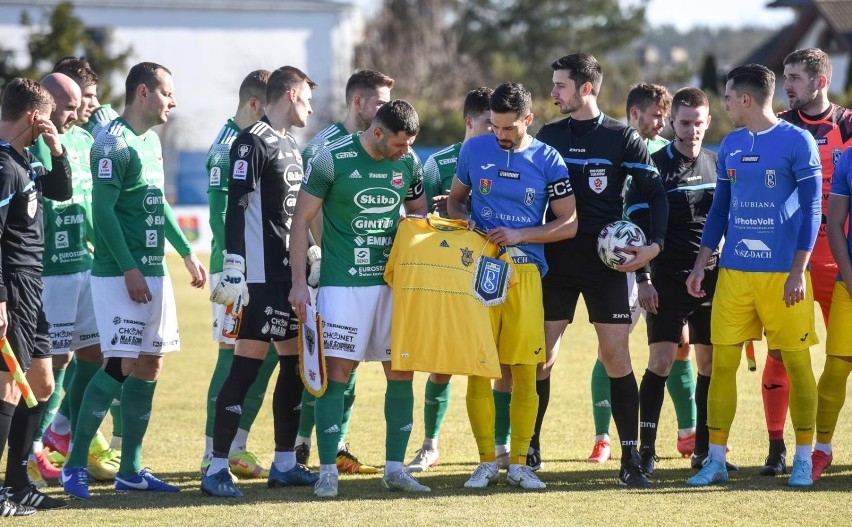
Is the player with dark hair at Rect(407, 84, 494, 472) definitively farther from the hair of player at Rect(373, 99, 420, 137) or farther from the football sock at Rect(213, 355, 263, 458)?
the football sock at Rect(213, 355, 263, 458)

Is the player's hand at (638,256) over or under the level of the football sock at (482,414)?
over

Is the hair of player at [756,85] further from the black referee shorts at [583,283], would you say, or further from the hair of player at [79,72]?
the hair of player at [79,72]

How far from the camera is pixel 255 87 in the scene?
807cm

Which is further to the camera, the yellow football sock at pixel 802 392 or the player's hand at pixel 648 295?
the player's hand at pixel 648 295

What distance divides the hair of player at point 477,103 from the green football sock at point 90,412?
2951mm

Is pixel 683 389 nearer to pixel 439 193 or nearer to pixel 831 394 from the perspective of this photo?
pixel 831 394

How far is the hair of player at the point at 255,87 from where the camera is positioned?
8.07 metres

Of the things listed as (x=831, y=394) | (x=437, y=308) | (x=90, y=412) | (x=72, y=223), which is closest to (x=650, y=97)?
(x=831, y=394)

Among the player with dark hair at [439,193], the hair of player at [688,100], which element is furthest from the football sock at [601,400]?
the hair of player at [688,100]

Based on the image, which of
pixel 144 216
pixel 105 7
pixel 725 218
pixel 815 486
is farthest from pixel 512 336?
pixel 105 7

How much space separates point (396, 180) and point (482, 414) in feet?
4.84

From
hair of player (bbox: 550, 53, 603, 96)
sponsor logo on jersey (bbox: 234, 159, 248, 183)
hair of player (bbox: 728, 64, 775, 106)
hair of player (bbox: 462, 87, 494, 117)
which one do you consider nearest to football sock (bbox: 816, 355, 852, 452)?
hair of player (bbox: 728, 64, 775, 106)

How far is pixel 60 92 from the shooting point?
690 cm

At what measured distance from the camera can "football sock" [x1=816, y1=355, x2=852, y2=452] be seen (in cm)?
694
